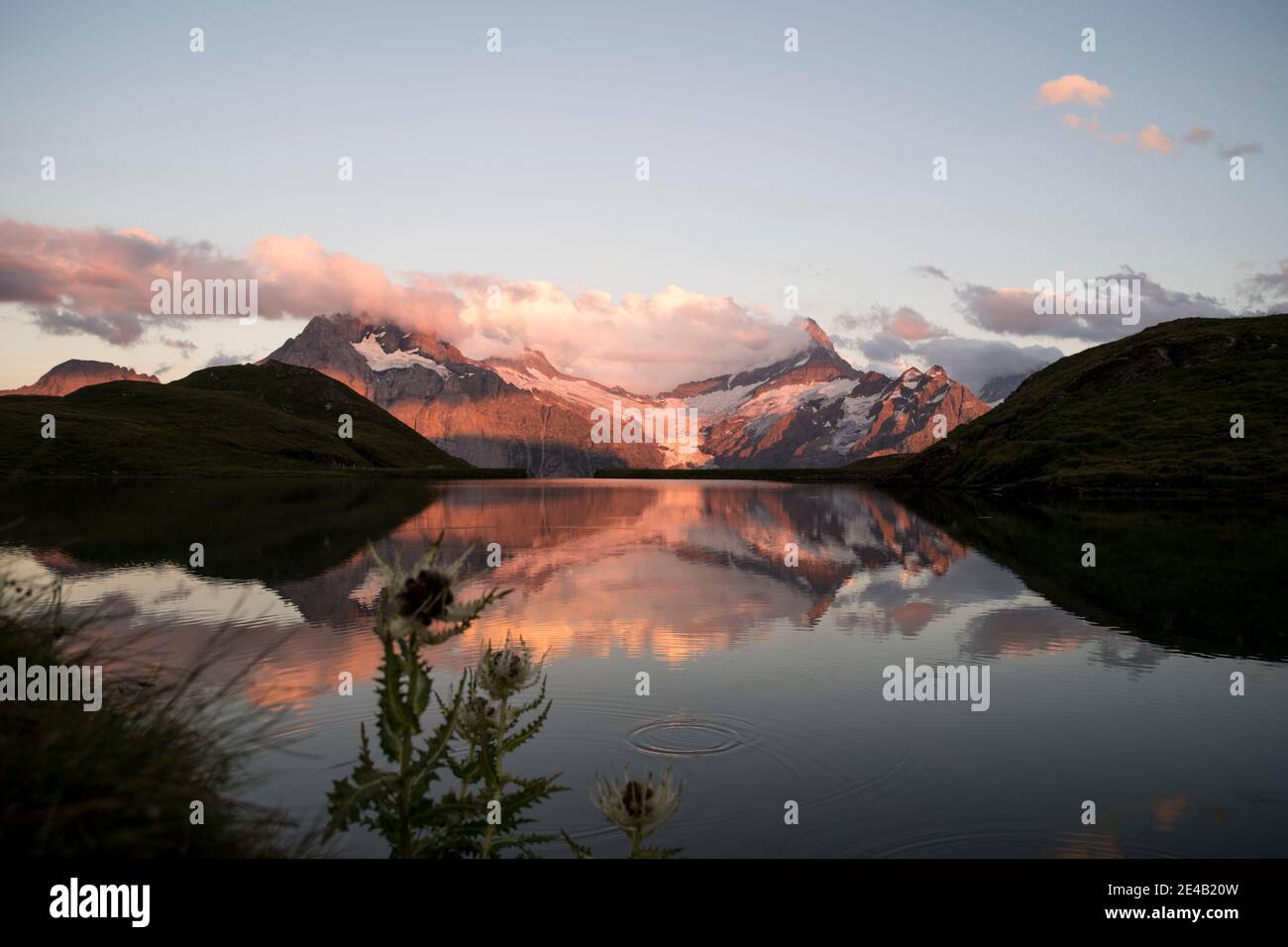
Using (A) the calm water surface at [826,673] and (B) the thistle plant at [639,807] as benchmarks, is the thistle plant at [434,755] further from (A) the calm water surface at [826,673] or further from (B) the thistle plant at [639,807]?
(A) the calm water surface at [826,673]

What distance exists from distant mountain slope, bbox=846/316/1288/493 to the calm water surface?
9253cm

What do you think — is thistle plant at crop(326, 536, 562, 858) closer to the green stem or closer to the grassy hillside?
the green stem

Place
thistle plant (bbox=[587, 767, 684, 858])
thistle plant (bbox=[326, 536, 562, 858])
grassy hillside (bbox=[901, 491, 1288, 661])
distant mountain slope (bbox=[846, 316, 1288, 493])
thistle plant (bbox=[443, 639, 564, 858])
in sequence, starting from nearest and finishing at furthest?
1. thistle plant (bbox=[326, 536, 562, 858])
2. thistle plant (bbox=[587, 767, 684, 858])
3. thistle plant (bbox=[443, 639, 564, 858])
4. grassy hillside (bbox=[901, 491, 1288, 661])
5. distant mountain slope (bbox=[846, 316, 1288, 493])

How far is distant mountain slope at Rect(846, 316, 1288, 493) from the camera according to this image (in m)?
135

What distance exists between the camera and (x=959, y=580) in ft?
134

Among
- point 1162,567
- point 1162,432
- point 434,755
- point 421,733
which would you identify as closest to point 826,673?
point 434,755

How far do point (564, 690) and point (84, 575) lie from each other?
2691 centimetres

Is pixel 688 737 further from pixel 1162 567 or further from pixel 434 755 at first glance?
pixel 1162 567

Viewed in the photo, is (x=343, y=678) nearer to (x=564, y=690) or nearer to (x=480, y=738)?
(x=564, y=690)

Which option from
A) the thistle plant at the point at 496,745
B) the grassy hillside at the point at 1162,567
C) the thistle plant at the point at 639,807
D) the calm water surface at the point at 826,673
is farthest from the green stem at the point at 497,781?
the grassy hillside at the point at 1162,567

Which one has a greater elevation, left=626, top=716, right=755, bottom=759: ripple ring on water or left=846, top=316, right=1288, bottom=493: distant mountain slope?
left=846, top=316, right=1288, bottom=493: distant mountain slope

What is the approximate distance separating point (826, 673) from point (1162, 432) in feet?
539

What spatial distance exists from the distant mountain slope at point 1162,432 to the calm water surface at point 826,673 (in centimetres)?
9253

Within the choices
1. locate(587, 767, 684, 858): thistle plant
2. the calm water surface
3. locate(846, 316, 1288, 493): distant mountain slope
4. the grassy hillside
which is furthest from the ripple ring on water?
locate(846, 316, 1288, 493): distant mountain slope
